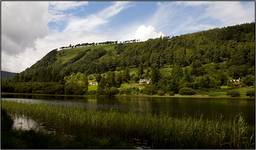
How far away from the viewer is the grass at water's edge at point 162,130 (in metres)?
22.3

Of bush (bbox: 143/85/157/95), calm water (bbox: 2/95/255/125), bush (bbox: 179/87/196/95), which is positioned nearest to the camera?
calm water (bbox: 2/95/255/125)

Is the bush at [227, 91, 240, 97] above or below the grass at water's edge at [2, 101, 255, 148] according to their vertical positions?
below

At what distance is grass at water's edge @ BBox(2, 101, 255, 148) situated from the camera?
2233 cm

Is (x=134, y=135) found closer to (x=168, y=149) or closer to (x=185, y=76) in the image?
(x=168, y=149)

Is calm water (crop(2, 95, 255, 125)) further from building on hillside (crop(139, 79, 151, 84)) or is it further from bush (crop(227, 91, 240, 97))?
building on hillside (crop(139, 79, 151, 84))

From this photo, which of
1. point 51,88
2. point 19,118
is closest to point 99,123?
point 19,118

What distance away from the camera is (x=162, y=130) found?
24016 mm

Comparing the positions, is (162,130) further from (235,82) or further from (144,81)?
(144,81)

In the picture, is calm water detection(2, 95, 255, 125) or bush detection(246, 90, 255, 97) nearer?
calm water detection(2, 95, 255, 125)

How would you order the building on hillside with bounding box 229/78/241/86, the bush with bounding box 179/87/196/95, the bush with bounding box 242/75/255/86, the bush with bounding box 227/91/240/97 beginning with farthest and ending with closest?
the building on hillside with bounding box 229/78/241/86, the bush with bounding box 242/75/255/86, the bush with bounding box 179/87/196/95, the bush with bounding box 227/91/240/97

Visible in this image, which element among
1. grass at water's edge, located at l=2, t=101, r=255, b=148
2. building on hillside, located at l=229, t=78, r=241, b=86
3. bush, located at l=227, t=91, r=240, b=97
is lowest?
bush, located at l=227, t=91, r=240, b=97

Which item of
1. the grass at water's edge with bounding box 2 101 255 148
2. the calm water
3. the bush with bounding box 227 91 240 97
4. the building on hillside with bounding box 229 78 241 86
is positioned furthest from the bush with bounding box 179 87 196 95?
the grass at water's edge with bounding box 2 101 255 148

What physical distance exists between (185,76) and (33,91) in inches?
2575

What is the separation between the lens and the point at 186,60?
7126 inches
